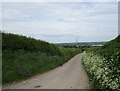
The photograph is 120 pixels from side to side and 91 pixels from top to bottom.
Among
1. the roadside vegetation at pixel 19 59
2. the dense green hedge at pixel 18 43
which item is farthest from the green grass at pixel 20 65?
the dense green hedge at pixel 18 43

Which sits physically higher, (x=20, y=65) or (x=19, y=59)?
(x=20, y=65)

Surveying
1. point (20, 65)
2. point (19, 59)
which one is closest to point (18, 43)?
point (19, 59)

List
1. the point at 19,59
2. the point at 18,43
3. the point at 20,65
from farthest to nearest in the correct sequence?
the point at 18,43 < the point at 19,59 < the point at 20,65

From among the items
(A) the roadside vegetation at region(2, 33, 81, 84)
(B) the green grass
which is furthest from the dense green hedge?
(B) the green grass

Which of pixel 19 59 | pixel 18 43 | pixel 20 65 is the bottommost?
pixel 19 59

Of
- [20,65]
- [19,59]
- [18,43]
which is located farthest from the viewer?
[18,43]

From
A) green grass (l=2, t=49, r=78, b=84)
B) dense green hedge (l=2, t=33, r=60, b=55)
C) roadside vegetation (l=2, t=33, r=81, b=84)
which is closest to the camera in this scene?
green grass (l=2, t=49, r=78, b=84)

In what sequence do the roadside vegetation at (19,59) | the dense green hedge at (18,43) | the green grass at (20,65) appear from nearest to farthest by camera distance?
the green grass at (20,65), the roadside vegetation at (19,59), the dense green hedge at (18,43)

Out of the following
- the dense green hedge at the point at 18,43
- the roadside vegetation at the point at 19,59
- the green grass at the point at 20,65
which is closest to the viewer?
the green grass at the point at 20,65

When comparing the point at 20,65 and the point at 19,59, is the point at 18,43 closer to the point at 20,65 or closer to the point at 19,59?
the point at 19,59

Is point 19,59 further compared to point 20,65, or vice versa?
point 19,59

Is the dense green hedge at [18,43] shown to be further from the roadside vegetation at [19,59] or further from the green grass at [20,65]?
the green grass at [20,65]

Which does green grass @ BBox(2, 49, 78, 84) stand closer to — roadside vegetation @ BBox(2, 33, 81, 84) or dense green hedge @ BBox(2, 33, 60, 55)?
roadside vegetation @ BBox(2, 33, 81, 84)

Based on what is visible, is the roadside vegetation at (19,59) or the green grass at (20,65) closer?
the green grass at (20,65)
